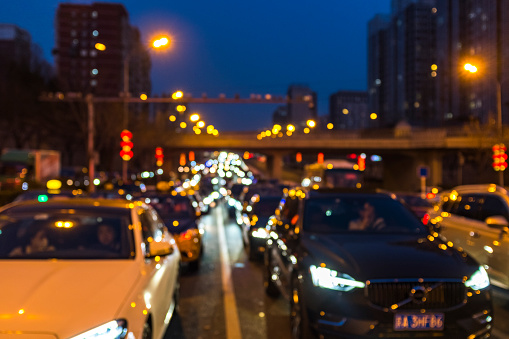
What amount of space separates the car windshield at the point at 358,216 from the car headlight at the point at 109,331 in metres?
3.42

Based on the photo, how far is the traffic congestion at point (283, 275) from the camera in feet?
14.6

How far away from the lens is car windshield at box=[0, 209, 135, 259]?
18.6 ft

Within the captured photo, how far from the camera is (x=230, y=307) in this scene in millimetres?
8688

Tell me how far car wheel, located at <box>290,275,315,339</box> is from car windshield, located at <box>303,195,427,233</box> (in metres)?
0.95

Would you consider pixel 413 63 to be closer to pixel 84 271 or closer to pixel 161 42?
pixel 161 42

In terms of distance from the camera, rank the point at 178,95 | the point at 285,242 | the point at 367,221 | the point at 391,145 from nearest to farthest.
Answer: the point at 367,221 → the point at 285,242 → the point at 178,95 → the point at 391,145

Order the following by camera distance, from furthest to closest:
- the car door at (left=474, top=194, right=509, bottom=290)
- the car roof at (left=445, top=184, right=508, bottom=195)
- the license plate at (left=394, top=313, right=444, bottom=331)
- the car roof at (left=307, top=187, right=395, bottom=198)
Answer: the car roof at (left=445, top=184, right=508, bottom=195)
the car door at (left=474, top=194, right=509, bottom=290)
the car roof at (left=307, top=187, right=395, bottom=198)
the license plate at (left=394, top=313, right=444, bottom=331)

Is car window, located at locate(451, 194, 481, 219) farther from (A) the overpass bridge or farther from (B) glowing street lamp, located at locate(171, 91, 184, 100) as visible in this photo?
(A) the overpass bridge

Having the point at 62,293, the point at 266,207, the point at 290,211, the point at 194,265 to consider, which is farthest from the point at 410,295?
the point at 266,207

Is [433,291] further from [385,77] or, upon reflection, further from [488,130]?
[385,77]

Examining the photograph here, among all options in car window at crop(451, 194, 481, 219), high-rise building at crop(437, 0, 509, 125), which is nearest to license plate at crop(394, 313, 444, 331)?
car window at crop(451, 194, 481, 219)

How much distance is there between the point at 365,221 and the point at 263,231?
5.76m

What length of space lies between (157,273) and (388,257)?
2.18 meters

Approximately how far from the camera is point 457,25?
126688 millimetres
